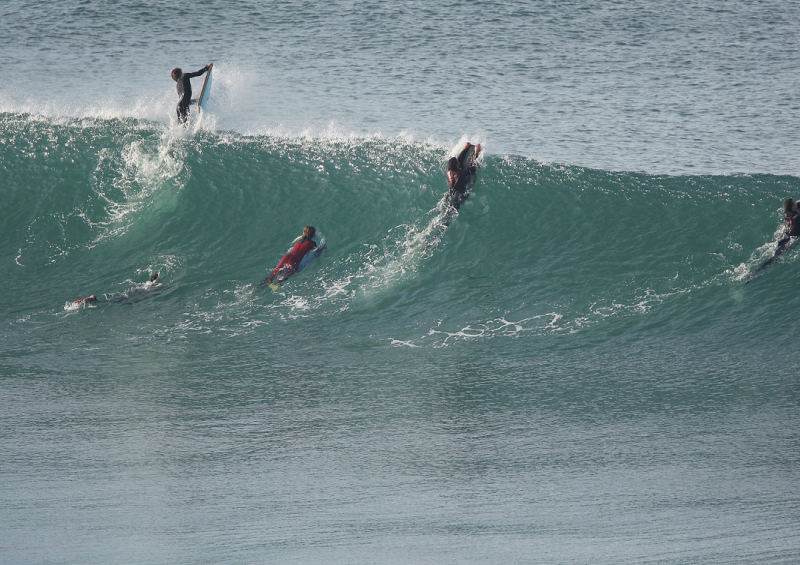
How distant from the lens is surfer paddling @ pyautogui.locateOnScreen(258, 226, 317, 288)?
440 inches

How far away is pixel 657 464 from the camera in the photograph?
7332 mm

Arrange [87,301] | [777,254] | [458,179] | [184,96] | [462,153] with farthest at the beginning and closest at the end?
[184,96] → [462,153] → [458,179] → [777,254] → [87,301]

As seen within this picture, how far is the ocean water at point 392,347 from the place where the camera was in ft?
21.4

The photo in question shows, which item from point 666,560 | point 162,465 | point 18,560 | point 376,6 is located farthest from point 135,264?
point 376,6

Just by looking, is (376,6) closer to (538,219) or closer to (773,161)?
(773,161)

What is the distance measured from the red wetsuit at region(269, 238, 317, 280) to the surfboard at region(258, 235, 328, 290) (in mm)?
47

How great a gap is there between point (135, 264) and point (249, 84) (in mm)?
13630

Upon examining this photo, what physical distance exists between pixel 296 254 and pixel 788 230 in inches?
292

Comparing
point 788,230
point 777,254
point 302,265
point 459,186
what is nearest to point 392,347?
point 302,265

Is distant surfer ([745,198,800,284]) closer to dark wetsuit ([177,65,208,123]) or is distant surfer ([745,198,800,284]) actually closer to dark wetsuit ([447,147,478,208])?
dark wetsuit ([447,147,478,208])

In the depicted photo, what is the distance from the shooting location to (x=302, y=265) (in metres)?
11.4

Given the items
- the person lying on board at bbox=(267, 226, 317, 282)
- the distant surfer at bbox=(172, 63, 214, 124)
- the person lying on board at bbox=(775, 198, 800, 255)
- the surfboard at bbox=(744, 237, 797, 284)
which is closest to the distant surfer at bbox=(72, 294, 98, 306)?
the person lying on board at bbox=(267, 226, 317, 282)

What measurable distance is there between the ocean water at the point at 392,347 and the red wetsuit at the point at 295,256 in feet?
1.14

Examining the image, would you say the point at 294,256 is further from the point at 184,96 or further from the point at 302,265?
the point at 184,96
